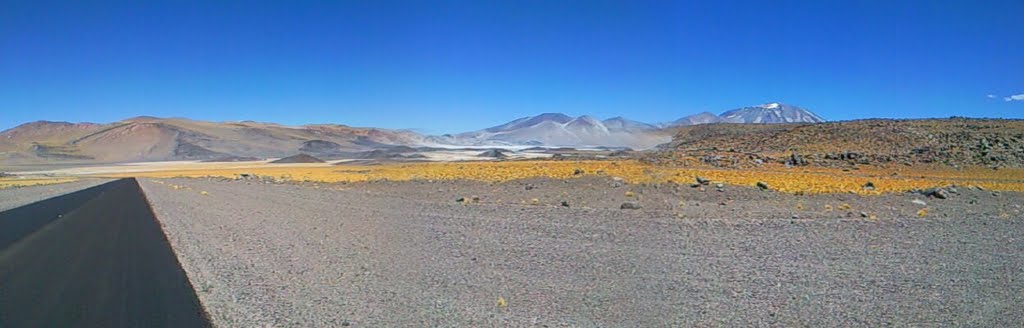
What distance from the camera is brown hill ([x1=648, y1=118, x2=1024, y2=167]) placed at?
33062 mm

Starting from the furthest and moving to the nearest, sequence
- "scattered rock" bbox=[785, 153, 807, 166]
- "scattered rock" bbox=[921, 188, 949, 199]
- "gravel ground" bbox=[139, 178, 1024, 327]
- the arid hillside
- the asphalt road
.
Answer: the arid hillside < "scattered rock" bbox=[785, 153, 807, 166] < "scattered rock" bbox=[921, 188, 949, 199] < "gravel ground" bbox=[139, 178, 1024, 327] < the asphalt road

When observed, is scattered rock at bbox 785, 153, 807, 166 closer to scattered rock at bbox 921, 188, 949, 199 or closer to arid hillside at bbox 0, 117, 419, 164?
scattered rock at bbox 921, 188, 949, 199

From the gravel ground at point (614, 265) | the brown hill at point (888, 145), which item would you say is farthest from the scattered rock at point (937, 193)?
the brown hill at point (888, 145)

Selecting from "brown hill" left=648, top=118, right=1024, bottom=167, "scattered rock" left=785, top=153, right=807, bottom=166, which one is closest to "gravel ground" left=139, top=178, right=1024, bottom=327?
"scattered rock" left=785, top=153, right=807, bottom=166

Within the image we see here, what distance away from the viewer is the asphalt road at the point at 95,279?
601cm

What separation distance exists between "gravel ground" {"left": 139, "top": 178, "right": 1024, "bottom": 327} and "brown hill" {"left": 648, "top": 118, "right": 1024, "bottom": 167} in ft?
58.0

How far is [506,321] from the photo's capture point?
6102 millimetres

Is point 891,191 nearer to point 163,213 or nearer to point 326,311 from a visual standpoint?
point 326,311

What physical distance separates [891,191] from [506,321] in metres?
17.9

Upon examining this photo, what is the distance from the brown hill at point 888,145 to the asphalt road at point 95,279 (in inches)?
1205

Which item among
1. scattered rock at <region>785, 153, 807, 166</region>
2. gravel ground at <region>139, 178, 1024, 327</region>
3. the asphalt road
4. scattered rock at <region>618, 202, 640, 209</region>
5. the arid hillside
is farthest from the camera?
the arid hillside

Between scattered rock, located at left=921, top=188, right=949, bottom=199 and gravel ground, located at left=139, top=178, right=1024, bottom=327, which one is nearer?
gravel ground, located at left=139, top=178, right=1024, bottom=327

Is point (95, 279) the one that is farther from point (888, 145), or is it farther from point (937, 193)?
point (888, 145)

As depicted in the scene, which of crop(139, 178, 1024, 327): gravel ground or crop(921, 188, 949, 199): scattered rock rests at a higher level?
crop(921, 188, 949, 199): scattered rock
